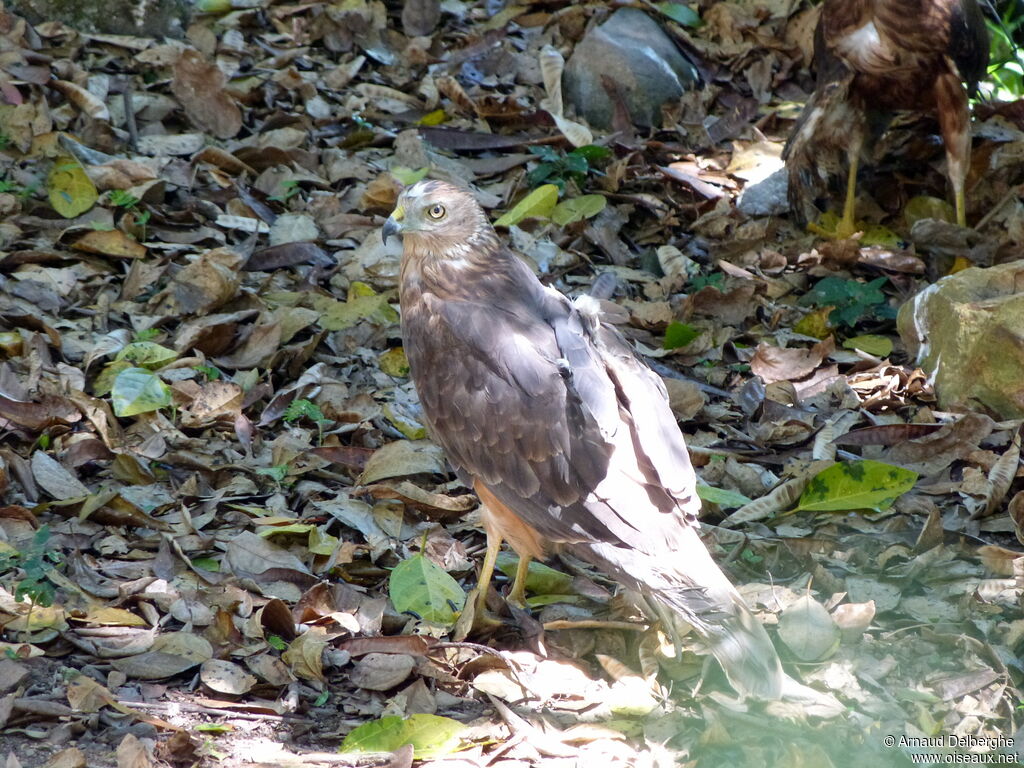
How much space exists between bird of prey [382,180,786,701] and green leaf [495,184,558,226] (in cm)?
178

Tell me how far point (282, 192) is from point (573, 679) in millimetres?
3530

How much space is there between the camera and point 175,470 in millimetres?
4695

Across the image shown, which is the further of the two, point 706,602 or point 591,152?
point 591,152

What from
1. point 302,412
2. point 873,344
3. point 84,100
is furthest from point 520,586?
point 84,100

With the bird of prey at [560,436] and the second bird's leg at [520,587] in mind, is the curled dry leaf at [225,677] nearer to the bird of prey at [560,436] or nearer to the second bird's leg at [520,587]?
the bird of prey at [560,436]

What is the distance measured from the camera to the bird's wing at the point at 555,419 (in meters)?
3.86

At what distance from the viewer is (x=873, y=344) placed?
5824 mm

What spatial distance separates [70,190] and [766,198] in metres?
3.93

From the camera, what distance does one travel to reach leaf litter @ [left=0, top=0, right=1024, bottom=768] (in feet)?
12.0

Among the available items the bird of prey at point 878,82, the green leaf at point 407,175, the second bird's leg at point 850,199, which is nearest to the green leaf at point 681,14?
the bird of prey at point 878,82

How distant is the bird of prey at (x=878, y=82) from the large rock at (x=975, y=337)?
128 cm

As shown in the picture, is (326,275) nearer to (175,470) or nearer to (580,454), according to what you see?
(175,470)

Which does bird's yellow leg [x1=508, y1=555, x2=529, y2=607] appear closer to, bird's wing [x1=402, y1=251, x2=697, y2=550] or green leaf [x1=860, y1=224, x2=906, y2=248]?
bird's wing [x1=402, y1=251, x2=697, y2=550]

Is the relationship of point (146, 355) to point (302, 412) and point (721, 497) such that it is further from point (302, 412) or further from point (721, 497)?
point (721, 497)
